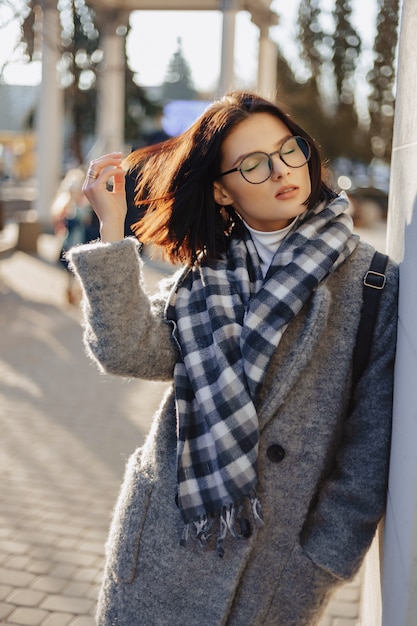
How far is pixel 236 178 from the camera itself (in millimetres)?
2021

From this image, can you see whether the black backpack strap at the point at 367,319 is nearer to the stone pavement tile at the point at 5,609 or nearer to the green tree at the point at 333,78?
the stone pavement tile at the point at 5,609

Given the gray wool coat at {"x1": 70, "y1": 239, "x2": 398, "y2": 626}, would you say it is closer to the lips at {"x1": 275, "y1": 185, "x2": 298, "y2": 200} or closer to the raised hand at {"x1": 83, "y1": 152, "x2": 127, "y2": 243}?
the raised hand at {"x1": 83, "y1": 152, "x2": 127, "y2": 243}

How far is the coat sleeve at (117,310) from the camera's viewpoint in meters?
1.93

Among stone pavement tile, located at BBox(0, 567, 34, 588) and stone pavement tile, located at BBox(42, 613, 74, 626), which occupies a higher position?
stone pavement tile, located at BBox(42, 613, 74, 626)

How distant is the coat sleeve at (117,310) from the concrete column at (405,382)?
0.58 metres

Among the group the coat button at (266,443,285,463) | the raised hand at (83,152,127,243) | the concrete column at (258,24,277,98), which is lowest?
the coat button at (266,443,285,463)

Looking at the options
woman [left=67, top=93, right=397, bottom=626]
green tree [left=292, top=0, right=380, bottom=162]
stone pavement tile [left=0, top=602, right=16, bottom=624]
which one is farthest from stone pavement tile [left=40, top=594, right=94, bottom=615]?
green tree [left=292, top=0, right=380, bottom=162]

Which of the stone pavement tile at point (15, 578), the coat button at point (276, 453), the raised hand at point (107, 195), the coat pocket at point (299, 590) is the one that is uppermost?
the raised hand at point (107, 195)

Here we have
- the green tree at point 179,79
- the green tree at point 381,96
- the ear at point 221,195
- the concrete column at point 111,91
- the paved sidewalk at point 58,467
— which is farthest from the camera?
the green tree at point 381,96

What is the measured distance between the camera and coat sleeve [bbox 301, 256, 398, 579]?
1.88m

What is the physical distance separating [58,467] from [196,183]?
10.7ft

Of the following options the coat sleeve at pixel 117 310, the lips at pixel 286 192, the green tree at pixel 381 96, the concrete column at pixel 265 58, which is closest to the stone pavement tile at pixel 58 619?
the coat sleeve at pixel 117 310

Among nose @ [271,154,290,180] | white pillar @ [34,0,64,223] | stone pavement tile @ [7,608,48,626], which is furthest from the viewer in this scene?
white pillar @ [34,0,64,223]

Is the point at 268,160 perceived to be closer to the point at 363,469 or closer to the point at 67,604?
the point at 363,469
